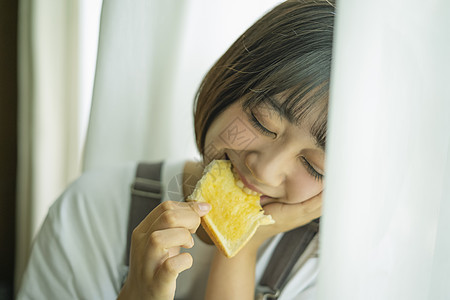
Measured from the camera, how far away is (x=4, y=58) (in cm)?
158

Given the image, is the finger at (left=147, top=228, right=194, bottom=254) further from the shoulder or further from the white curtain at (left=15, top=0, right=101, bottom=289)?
the white curtain at (left=15, top=0, right=101, bottom=289)

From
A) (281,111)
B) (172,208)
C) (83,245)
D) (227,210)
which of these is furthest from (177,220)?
(83,245)

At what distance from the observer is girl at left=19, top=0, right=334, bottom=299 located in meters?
0.78

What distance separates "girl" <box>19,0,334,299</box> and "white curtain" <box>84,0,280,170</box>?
2.8 inches

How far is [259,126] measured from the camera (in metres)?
0.81

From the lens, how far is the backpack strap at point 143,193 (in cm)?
110

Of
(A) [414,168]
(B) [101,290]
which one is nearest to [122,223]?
(B) [101,290]

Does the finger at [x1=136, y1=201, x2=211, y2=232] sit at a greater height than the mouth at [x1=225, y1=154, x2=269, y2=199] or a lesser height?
lesser

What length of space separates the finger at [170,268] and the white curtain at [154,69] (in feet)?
1.51

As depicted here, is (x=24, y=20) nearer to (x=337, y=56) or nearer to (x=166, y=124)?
(x=166, y=124)

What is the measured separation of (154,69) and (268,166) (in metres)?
0.45

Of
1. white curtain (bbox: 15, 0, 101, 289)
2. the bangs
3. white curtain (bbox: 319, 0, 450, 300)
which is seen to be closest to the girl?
the bangs

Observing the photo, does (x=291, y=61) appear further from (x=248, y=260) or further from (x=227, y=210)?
(x=248, y=260)

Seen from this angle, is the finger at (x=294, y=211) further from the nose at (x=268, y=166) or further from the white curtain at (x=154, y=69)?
the white curtain at (x=154, y=69)
